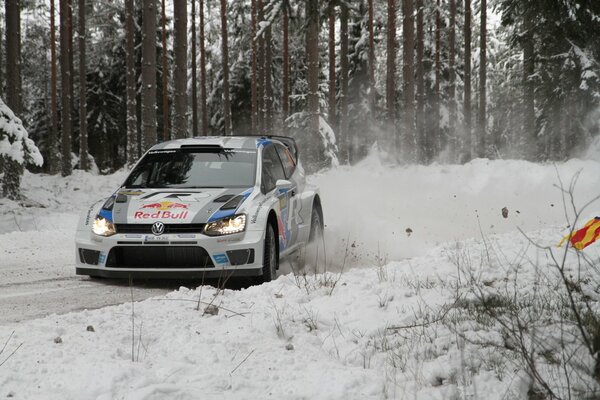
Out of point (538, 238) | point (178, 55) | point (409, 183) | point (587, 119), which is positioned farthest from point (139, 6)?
point (538, 238)

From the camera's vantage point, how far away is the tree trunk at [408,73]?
68.3 feet

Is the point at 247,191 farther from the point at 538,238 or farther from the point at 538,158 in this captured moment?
the point at 538,158

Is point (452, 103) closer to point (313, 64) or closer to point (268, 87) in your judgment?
point (268, 87)

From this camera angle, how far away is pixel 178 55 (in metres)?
16.7

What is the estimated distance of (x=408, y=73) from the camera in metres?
→ 21.6

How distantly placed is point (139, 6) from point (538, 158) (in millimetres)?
20906

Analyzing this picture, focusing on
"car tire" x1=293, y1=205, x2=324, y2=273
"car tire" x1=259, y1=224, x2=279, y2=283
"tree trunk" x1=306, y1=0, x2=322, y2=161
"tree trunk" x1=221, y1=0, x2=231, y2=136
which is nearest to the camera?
"car tire" x1=259, y1=224, x2=279, y2=283

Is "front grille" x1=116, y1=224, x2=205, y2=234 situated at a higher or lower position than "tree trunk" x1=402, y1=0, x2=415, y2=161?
lower

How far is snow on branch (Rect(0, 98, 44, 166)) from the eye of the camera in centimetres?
1216

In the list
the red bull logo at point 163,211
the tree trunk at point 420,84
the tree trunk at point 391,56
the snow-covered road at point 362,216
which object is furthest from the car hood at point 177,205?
the tree trunk at point 420,84

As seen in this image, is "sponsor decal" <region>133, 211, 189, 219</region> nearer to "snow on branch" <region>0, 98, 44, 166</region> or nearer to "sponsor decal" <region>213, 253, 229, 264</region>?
"sponsor decal" <region>213, 253, 229, 264</region>

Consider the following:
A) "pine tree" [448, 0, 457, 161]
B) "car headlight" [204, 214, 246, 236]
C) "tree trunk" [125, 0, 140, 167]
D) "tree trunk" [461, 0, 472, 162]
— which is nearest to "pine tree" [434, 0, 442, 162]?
"pine tree" [448, 0, 457, 161]

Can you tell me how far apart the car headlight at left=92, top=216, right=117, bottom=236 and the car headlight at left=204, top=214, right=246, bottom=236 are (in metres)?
1.10

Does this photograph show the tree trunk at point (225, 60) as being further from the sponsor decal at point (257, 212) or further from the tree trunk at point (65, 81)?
the sponsor decal at point (257, 212)
